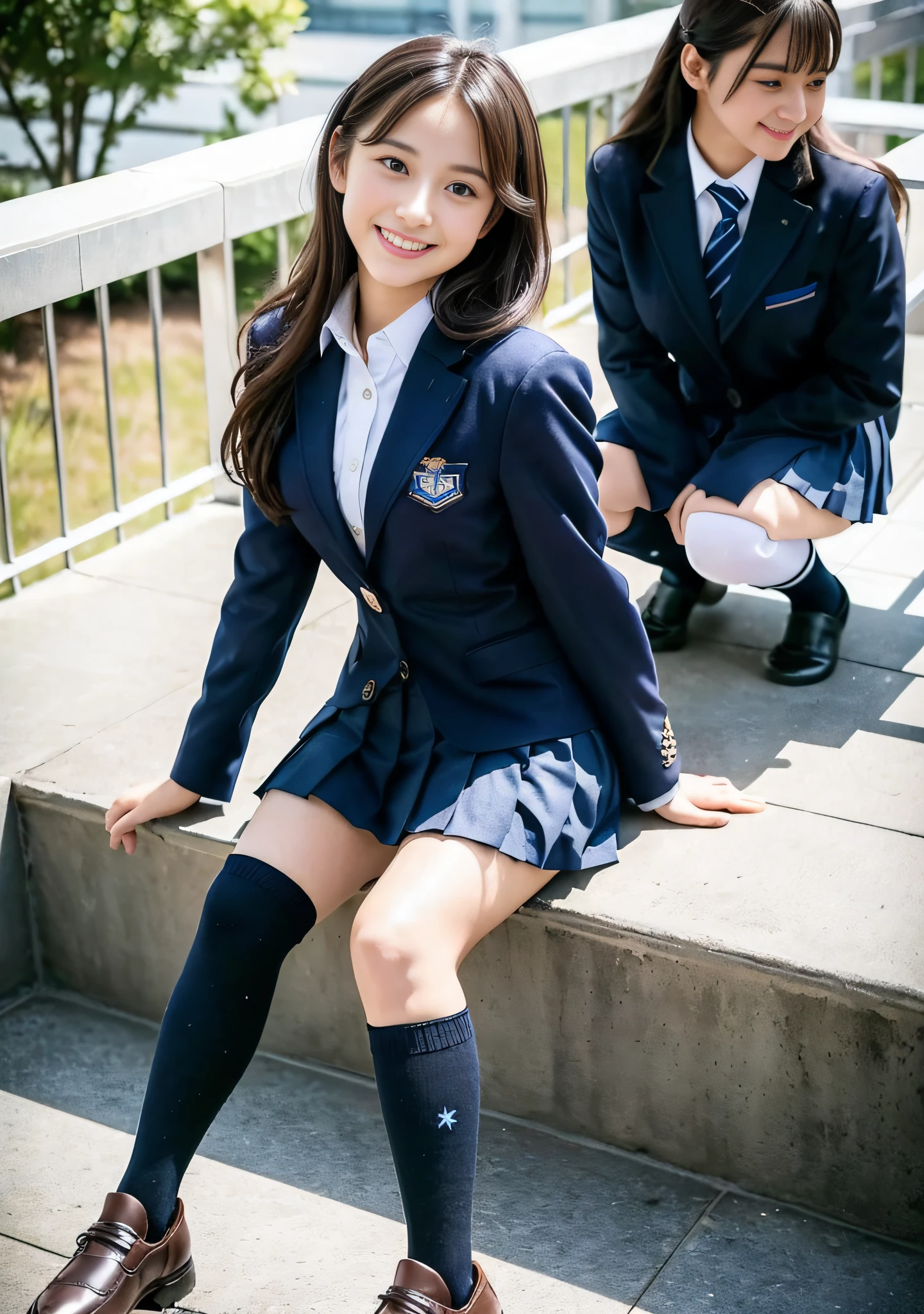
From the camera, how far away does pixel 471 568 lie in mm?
1994

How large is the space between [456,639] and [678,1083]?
714 millimetres

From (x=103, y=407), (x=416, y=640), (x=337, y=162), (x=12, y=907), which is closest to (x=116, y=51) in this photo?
(x=103, y=407)

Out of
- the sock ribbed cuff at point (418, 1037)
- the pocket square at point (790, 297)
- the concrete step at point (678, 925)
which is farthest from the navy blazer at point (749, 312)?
the sock ribbed cuff at point (418, 1037)

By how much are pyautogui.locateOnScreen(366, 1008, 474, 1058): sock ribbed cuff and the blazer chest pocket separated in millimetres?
475

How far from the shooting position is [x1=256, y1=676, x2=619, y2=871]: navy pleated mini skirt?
197 cm

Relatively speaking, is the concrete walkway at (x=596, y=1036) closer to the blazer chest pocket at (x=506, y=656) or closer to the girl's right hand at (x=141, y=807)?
the girl's right hand at (x=141, y=807)

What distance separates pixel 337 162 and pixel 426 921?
100 cm

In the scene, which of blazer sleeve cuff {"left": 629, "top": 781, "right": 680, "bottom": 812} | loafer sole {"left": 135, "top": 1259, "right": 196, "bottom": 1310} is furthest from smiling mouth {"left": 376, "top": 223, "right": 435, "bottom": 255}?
loafer sole {"left": 135, "top": 1259, "right": 196, "bottom": 1310}

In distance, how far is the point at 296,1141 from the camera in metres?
2.26

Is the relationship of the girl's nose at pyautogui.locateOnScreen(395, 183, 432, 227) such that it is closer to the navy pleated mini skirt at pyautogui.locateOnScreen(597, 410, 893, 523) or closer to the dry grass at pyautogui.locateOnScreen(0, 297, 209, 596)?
the navy pleated mini skirt at pyautogui.locateOnScreen(597, 410, 893, 523)

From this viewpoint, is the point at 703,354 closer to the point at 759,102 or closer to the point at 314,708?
the point at 759,102

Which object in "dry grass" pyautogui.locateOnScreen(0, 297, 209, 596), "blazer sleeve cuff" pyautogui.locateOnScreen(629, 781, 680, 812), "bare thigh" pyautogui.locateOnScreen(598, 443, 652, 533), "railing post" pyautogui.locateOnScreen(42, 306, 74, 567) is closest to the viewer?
"blazer sleeve cuff" pyautogui.locateOnScreen(629, 781, 680, 812)

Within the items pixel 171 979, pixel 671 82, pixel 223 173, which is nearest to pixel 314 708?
pixel 171 979

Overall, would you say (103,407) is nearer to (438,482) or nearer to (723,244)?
(723,244)
